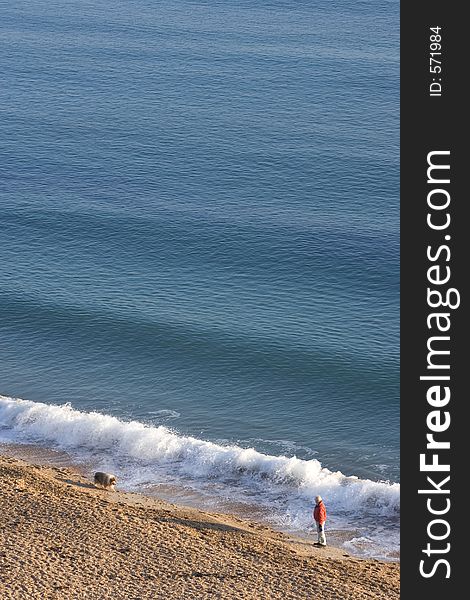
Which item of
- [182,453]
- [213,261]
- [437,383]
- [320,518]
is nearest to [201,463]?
[182,453]

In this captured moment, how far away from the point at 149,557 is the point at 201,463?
11420 mm

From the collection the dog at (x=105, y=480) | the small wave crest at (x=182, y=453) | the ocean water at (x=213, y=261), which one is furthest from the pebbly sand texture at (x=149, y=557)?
the small wave crest at (x=182, y=453)

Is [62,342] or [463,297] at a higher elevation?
[62,342]

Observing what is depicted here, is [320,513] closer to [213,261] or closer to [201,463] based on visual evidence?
[201,463]

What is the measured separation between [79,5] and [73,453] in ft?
297

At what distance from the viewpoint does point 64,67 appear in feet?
332

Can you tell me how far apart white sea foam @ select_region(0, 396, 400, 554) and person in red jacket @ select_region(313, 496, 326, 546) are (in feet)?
8.50

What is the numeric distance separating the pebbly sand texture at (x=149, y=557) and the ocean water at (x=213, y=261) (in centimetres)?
380

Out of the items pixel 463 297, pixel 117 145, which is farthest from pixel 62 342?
pixel 463 297

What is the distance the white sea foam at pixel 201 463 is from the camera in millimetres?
41000

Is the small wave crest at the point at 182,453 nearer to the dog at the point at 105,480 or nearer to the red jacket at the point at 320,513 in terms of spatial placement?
the dog at the point at 105,480

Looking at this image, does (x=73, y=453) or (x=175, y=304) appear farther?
(x=175, y=304)

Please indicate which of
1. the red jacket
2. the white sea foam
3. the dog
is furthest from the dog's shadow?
the red jacket

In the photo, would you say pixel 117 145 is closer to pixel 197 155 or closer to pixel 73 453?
pixel 197 155
